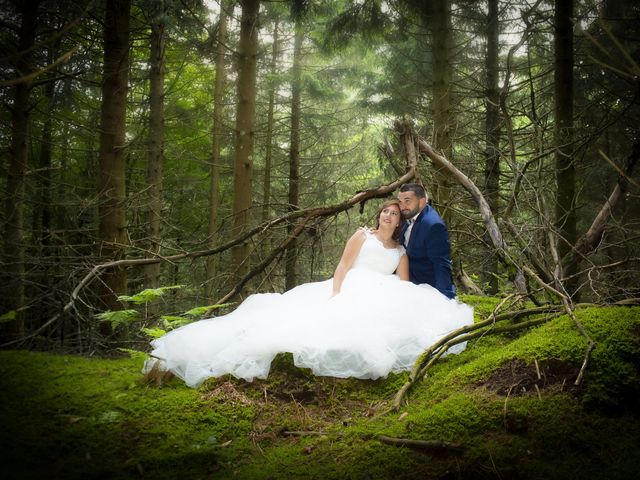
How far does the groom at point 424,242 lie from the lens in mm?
4695

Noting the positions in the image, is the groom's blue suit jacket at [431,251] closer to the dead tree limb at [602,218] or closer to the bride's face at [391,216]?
the bride's face at [391,216]

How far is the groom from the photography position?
470cm

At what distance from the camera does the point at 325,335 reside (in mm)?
3455

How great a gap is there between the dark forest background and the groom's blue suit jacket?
61cm

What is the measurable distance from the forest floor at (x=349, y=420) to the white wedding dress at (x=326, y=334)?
16cm

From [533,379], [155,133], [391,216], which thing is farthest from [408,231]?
[155,133]

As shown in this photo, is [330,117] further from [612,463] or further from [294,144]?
[612,463]

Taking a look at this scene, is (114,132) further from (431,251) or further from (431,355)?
(431,355)

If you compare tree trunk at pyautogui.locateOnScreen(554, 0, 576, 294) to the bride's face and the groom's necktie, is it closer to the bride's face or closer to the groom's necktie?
the groom's necktie

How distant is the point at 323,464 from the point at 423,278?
3142 millimetres

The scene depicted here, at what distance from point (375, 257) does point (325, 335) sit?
1.61 m

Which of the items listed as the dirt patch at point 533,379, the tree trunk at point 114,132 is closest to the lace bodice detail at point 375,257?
the dirt patch at point 533,379

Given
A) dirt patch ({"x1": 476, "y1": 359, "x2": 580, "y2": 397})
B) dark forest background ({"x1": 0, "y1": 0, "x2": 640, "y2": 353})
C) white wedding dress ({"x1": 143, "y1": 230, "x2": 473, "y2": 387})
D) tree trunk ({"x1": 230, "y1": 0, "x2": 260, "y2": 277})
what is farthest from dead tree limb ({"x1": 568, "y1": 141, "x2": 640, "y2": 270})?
tree trunk ({"x1": 230, "y1": 0, "x2": 260, "y2": 277})

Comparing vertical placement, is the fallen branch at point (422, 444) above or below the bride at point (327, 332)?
below
